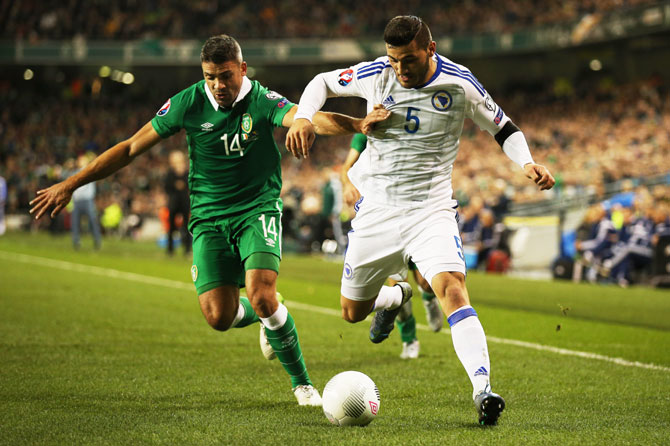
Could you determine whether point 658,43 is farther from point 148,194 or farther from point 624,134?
point 148,194

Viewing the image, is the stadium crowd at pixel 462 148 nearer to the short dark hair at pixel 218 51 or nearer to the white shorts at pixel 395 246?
the white shorts at pixel 395 246

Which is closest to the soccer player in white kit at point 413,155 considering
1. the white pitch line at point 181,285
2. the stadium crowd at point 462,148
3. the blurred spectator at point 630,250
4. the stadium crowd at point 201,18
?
the white pitch line at point 181,285

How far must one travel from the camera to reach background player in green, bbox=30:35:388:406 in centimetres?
529

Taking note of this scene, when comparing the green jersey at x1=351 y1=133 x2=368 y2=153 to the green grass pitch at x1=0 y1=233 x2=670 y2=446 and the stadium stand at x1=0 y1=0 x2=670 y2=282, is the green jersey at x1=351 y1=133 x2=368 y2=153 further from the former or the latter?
the stadium stand at x1=0 y1=0 x2=670 y2=282

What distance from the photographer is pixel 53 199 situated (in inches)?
209

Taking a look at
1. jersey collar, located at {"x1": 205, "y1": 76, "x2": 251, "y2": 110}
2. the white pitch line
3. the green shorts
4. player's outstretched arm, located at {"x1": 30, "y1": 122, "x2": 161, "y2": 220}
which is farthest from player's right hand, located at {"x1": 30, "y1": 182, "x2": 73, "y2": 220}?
the white pitch line

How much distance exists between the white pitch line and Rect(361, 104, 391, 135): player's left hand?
345 cm

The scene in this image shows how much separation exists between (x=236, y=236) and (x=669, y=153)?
20.5 metres

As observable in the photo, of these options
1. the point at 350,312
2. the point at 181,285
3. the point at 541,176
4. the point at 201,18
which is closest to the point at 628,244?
the point at 181,285

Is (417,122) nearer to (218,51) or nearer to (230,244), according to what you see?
(218,51)

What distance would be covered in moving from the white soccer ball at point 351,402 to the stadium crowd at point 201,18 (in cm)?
3641

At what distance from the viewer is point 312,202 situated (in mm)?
23719

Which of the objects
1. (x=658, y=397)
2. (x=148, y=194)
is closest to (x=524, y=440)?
(x=658, y=397)

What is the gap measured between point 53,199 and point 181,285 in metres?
8.20
